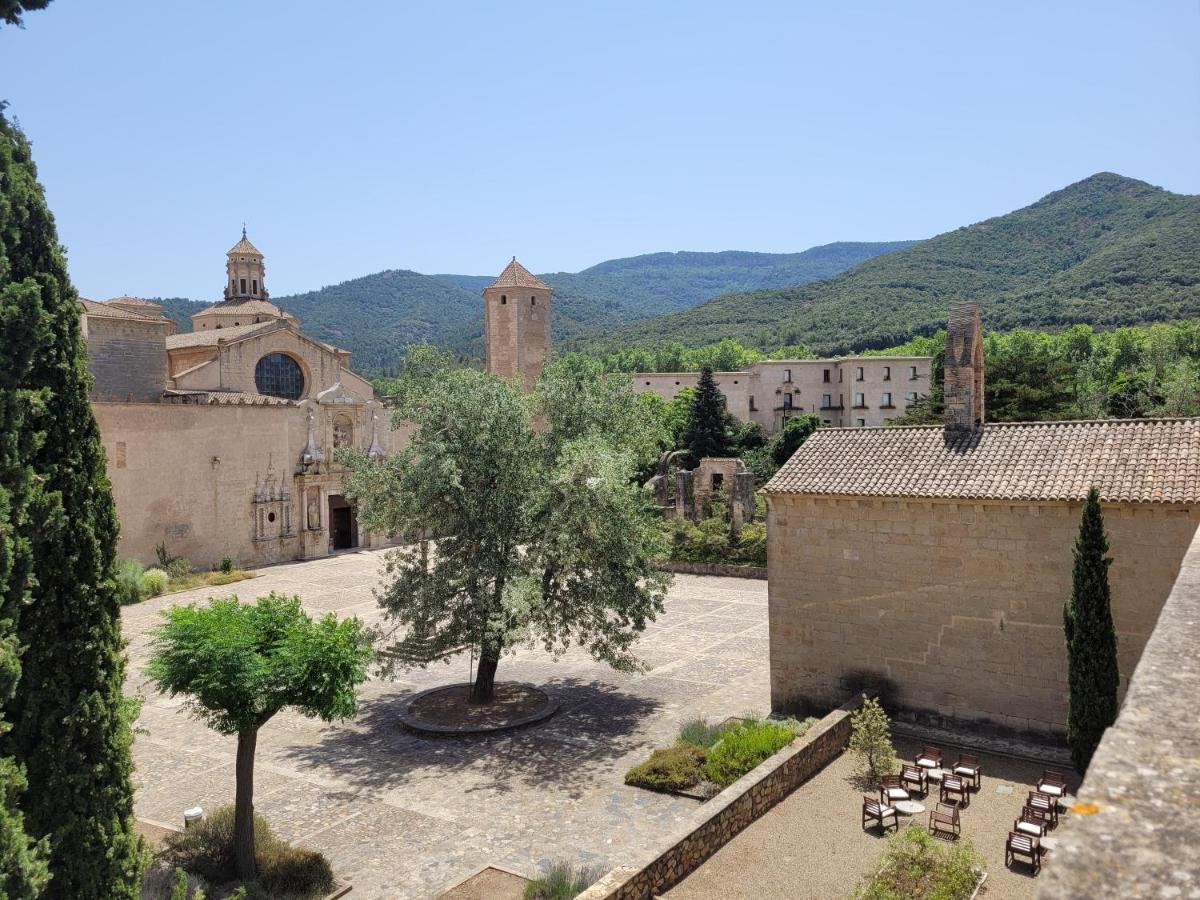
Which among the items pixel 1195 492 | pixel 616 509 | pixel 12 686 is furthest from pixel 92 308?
pixel 1195 492

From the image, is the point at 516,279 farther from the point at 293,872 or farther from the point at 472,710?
the point at 293,872

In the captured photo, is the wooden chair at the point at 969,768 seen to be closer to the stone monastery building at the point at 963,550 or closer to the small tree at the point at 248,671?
the stone monastery building at the point at 963,550

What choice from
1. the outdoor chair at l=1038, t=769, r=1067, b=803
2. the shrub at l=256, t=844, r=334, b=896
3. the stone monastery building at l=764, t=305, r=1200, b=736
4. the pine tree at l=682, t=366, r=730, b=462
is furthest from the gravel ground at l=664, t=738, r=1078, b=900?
the pine tree at l=682, t=366, r=730, b=462

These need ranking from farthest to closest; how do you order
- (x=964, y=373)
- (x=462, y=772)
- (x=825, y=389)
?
(x=825, y=389)
(x=964, y=373)
(x=462, y=772)

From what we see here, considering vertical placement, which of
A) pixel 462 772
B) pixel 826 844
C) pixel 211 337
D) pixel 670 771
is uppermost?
pixel 211 337

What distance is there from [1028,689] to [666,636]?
33.5ft

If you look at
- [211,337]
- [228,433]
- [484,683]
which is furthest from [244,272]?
[484,683]

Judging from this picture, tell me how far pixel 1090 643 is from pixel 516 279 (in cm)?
3936

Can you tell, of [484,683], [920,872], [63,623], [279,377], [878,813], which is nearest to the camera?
[63,623]

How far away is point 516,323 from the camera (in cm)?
4681

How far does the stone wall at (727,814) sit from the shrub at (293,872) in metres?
3.55

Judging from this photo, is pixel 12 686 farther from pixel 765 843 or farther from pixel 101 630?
pixel 765 843

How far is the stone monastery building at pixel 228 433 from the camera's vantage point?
32312 millimetres

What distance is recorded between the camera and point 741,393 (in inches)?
2891
